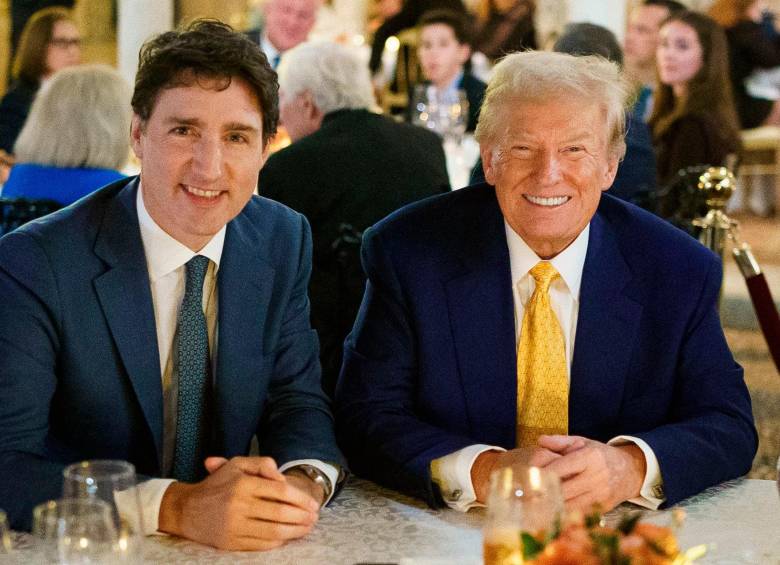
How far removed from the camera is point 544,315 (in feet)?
6.88

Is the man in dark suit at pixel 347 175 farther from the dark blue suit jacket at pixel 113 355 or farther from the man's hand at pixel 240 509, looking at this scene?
the man's hand at pixel 240 509

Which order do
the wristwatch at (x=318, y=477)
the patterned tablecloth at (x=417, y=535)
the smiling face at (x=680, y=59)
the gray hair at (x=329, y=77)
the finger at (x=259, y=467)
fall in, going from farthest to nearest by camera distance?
1. the smiling face at (x=680, y=59)
2. the gray hair at (x=329, y=77)
3. the wristwatch at (x=318, y=477)
4. the finger at (x=259, y=467)
5. the patterned tablecloth at (x=417, y=535)

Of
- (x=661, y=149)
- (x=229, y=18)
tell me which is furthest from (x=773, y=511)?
(x=229, y=18)

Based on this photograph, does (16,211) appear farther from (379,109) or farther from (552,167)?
(379,109)

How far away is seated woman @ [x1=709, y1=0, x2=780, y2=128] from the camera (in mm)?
9070

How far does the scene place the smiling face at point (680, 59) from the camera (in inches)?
251

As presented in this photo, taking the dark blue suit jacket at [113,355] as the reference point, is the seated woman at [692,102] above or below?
above

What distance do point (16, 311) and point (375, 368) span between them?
58 cm

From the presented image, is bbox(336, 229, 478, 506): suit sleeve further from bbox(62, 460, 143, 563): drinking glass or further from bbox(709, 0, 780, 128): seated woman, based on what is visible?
bbox(709, 0, 780, 128): seated woman

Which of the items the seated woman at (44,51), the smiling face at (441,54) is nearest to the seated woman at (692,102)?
the smiling face at (441,54)

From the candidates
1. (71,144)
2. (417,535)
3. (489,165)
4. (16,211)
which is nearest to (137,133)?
(489,165)

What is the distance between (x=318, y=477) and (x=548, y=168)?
2.18 feet

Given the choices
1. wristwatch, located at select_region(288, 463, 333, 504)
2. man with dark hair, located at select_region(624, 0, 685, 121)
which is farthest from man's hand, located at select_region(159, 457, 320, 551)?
man with dark hair, located at select_region(624, 0, 685, 121)

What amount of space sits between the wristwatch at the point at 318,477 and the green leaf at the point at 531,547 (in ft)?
2.04
